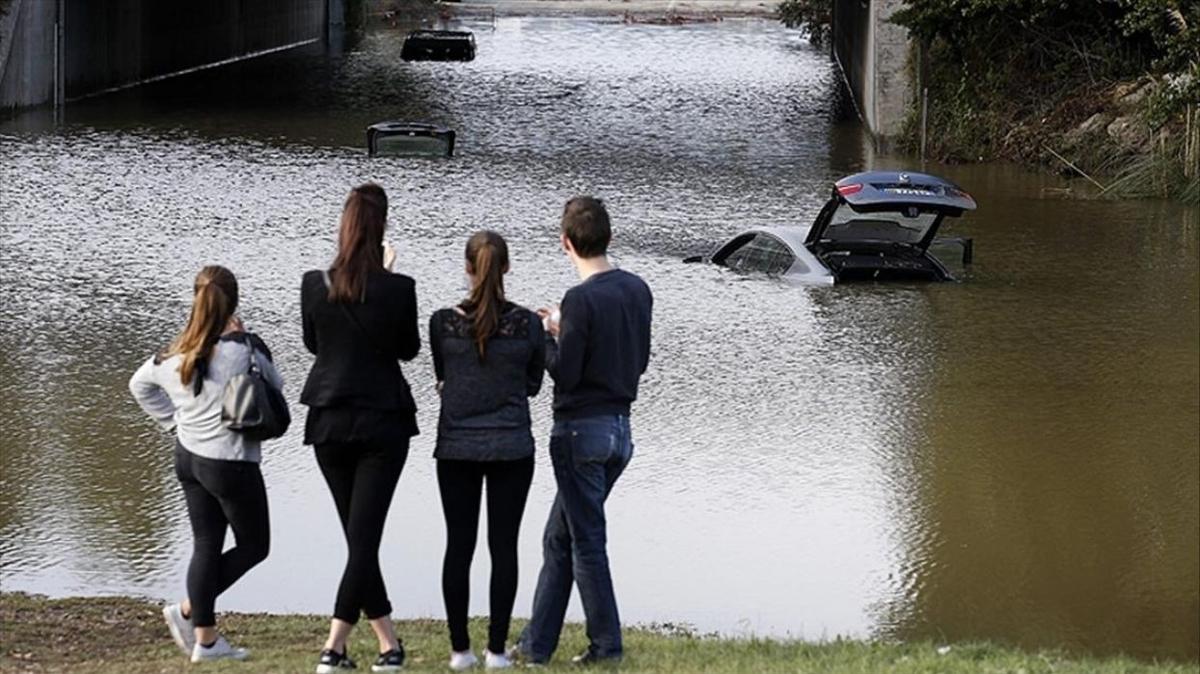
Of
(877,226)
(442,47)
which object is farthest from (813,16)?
(877,226)

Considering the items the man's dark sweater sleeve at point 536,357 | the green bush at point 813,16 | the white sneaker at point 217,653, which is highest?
the green bush at point 813,16

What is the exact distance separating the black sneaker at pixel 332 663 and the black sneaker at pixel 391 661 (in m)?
0.11

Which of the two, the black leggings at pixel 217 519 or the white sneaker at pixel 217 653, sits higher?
the black leggings at pixel 217 519

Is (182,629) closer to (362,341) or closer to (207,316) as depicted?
(207,316)

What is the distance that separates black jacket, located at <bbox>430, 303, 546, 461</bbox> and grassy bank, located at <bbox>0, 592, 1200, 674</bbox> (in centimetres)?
94

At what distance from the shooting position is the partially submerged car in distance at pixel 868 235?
23.0 meters

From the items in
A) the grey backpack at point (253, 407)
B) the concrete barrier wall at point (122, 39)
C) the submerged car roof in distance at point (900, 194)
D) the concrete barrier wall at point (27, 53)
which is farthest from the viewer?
the concrete barrier wall at point (122, 39)

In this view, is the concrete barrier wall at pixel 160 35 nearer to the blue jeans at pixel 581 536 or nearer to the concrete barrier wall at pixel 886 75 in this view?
the concrete barrier wall at pixel 886 75

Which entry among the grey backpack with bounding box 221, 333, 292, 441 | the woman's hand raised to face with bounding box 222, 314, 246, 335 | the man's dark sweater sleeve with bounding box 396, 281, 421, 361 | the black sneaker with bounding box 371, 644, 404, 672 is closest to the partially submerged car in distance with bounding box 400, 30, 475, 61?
the woman's hand raised to face with bounding box 222, 314, 246, 335

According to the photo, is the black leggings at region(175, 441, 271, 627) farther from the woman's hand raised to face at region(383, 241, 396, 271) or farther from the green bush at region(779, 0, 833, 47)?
the green bush at region(779, 0, 833, 47)

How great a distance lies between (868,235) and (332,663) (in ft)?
55.4

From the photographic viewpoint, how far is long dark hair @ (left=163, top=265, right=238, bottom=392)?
8758 millimetres

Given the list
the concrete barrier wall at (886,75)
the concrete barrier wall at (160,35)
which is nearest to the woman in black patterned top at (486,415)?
the concrete barrier wall at (886,75)

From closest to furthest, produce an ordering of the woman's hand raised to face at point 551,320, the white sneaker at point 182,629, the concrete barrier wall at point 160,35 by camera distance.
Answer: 1. the woman's hand raised to face at point 551,320
2. the white sneaker at point 182,629
3. the concrete barrier wall at point 160,35
